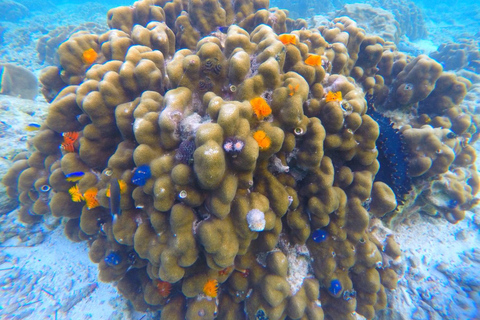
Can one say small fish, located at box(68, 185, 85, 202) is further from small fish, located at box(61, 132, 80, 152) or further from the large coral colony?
small fish, located at box(61, 132, 80, 152)

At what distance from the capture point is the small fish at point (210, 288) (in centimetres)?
313

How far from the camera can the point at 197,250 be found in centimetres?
280

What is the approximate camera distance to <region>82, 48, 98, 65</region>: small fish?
411 cm

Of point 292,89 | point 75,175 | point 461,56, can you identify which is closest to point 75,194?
point 75,175

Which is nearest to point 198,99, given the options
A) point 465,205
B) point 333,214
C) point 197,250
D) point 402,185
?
point 197,250

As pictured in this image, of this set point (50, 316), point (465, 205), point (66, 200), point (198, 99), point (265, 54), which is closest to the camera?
point (265, 54)

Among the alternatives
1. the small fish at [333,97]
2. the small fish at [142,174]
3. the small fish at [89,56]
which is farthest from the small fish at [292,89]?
the small fish at [89,56]

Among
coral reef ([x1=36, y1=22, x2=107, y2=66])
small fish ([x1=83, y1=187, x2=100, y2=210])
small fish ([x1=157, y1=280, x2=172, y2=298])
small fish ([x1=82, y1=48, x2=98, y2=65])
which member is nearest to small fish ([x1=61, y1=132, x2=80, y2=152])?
small fish ([x1=83, y1=187, x2=100, y2=210])

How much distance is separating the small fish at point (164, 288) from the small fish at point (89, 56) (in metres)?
4.37

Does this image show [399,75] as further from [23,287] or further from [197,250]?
[23,287]

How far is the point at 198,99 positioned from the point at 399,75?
4.82 m

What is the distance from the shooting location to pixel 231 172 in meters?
2.65

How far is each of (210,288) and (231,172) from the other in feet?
6.27

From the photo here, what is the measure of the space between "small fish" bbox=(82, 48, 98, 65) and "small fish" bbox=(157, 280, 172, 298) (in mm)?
4369
